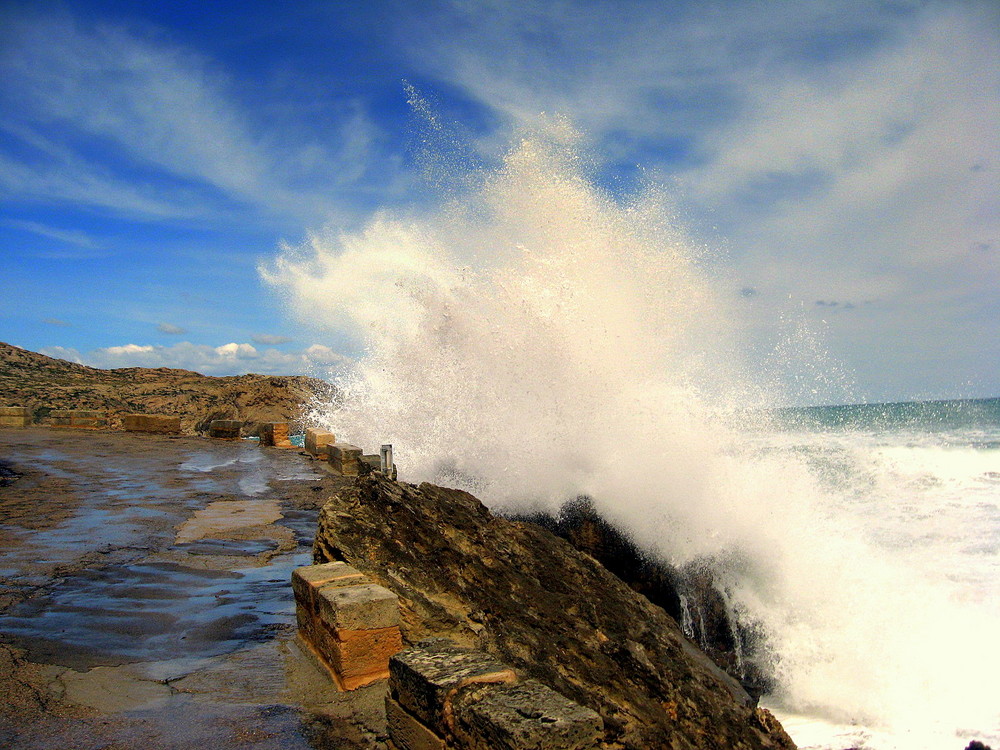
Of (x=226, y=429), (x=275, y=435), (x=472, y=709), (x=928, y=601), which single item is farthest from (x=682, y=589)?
(x=226, y=429)

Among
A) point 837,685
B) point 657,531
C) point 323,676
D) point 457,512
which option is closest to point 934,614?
point 837,685

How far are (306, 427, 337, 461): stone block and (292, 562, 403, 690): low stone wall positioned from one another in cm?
1188

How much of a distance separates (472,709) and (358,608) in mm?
1223

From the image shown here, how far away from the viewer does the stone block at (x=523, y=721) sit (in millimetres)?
2029

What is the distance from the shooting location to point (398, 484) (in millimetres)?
4805

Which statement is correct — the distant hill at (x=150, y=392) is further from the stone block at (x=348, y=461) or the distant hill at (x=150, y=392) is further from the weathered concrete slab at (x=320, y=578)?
the weathered concrete slab at (x=320, y=578)

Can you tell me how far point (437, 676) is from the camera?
8.19 feet

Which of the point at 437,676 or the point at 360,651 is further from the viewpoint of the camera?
the point at 360,651

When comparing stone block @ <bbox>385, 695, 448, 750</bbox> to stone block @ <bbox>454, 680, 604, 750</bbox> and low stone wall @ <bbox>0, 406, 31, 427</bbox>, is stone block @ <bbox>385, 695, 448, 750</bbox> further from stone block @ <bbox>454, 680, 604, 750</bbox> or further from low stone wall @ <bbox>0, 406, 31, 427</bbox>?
low stone wall @ <bbox>0, 406, 31, 427</bbox>

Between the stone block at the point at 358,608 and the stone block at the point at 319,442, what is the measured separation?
39.4ft

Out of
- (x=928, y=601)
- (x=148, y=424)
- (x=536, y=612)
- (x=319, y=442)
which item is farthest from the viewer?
(x=148, y=424)

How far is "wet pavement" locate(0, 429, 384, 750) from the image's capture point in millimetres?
2875

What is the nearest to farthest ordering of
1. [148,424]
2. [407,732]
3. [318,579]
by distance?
[407,732]
[318,579]
[148,424]

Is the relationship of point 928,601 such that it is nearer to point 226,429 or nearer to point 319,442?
point 319,442
